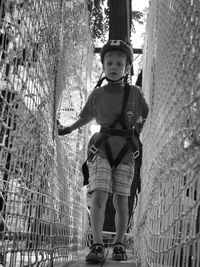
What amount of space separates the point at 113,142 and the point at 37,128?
0.54 m

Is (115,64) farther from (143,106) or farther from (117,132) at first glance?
(117,132)

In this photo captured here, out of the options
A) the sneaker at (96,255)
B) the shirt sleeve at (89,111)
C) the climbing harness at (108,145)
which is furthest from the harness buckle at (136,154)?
the sneaker at (96,255)

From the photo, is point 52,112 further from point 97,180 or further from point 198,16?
point 198,16

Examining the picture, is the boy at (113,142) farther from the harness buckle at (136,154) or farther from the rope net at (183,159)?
the rope net at (183,159)

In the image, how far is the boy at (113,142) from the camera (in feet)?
6.23

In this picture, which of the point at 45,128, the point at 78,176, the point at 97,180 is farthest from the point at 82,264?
the point at 78,176

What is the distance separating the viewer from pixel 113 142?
198 centimetres

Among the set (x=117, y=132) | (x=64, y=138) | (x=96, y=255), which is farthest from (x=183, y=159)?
(x=64, y=138)

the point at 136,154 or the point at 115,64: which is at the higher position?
the point at 115,64

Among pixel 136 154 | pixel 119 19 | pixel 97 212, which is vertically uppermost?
pixel 119 19

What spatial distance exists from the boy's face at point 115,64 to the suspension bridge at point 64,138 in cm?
21

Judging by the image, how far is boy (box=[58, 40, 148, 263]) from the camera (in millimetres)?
1898

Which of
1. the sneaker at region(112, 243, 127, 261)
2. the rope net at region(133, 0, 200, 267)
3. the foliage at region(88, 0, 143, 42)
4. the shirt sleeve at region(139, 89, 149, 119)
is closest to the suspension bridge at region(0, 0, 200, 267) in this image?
the rope net at region(133, 0, 200, 267)

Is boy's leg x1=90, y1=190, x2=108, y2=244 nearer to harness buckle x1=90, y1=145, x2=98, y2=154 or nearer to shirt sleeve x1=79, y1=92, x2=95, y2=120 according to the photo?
harness buckle x1=90, y1=145, x2=98, y2=154
